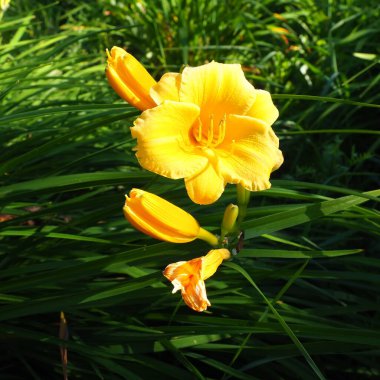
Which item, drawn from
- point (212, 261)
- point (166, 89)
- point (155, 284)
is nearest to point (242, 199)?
point (212, 261)

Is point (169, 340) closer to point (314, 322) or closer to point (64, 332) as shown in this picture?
point (64, 332)

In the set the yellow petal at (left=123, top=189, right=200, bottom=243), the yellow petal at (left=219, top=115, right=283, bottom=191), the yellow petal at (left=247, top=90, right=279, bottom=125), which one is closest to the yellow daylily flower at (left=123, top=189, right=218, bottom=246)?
the yellow petal at (left=123, top=189, right=200, bottom=243)

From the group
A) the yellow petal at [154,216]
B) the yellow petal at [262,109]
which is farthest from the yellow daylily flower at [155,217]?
the yellow petal at [262,109]

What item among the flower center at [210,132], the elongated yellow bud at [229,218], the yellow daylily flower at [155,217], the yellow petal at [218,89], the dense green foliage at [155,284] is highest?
the yellow petal at [218,89]

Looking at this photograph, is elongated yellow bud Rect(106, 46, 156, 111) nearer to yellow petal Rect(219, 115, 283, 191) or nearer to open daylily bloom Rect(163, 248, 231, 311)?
yellow petal Rect(219, 115, 283, 191)

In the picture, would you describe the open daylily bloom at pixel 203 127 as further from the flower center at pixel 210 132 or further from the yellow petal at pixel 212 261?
the yellow petal at pixel 212 261

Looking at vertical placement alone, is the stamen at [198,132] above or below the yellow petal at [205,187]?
above
